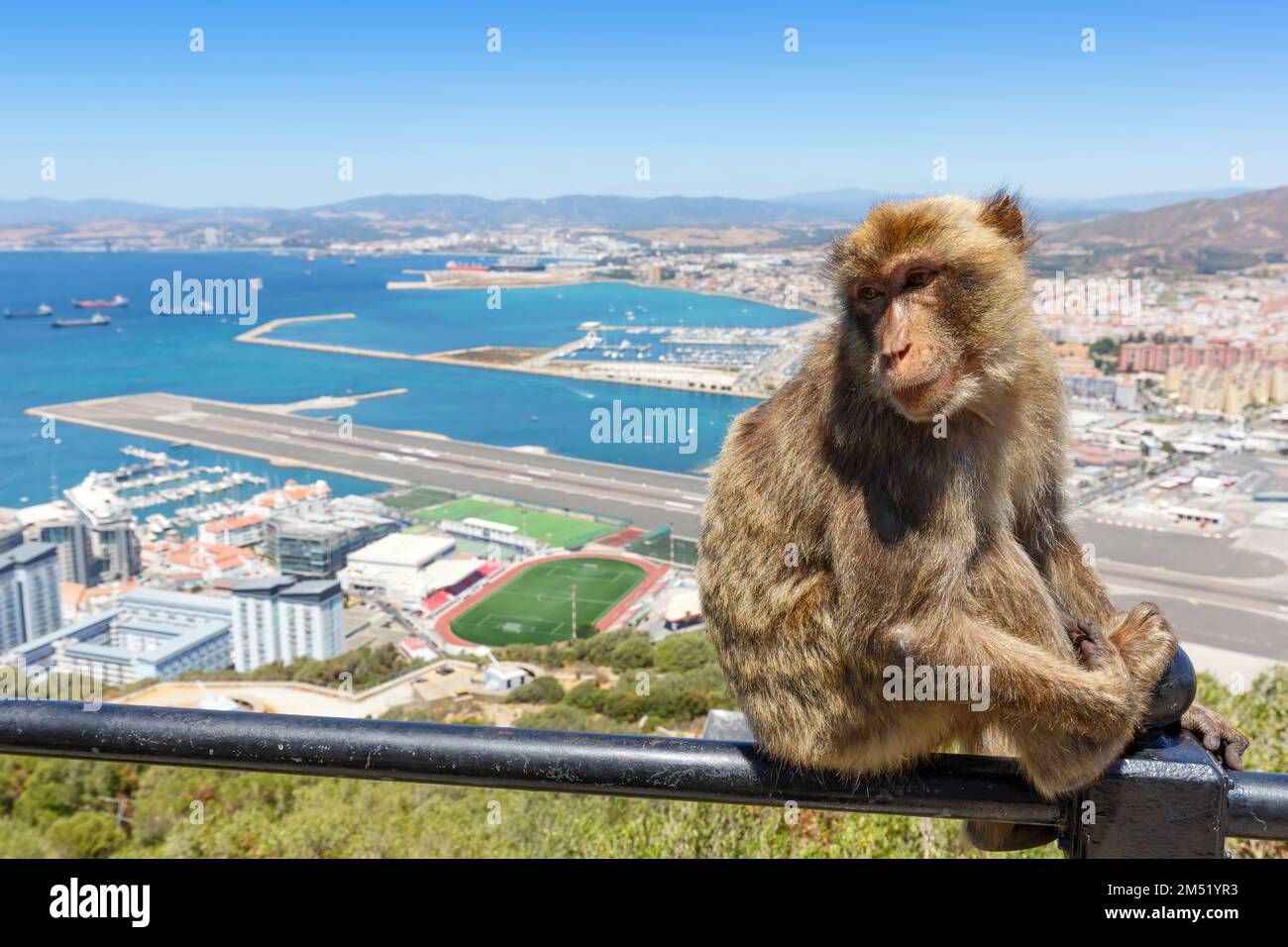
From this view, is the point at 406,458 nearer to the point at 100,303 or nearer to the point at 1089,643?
the point at 1089,643

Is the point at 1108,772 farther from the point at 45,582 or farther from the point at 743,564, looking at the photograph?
the point at 45,582

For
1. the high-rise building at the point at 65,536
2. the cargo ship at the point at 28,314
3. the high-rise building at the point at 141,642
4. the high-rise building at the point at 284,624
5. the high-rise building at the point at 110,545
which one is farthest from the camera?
the cargo ship at the point at 28,314

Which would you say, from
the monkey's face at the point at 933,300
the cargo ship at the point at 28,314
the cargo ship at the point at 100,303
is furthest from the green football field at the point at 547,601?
the cargo ship at the point at 100,303

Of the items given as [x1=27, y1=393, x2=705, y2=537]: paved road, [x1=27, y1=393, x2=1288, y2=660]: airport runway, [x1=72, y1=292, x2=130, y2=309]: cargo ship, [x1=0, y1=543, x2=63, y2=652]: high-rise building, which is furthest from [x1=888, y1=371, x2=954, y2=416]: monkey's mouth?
[x1=72, y1=292, x2=130, y2=309]: cargo ship

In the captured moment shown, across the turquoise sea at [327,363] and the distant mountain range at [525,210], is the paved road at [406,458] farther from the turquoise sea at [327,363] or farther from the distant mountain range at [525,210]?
the distant mountain range at [525,210]

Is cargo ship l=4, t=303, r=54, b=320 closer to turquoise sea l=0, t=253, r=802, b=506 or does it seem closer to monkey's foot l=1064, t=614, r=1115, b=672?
turquoise sea l=0, t=253, r=802, b=506

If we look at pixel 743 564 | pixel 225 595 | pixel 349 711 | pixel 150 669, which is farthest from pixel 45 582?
pixel 743 564

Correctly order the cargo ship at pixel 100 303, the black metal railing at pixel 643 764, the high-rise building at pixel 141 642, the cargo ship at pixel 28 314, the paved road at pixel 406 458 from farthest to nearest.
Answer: the cargo ship at pixel 100 303
the cargo ship at pixel 28 314
the paved road at pixel 406 458
the high-rise building at pixel 141 642
the black metal railing at pixel 643 764
